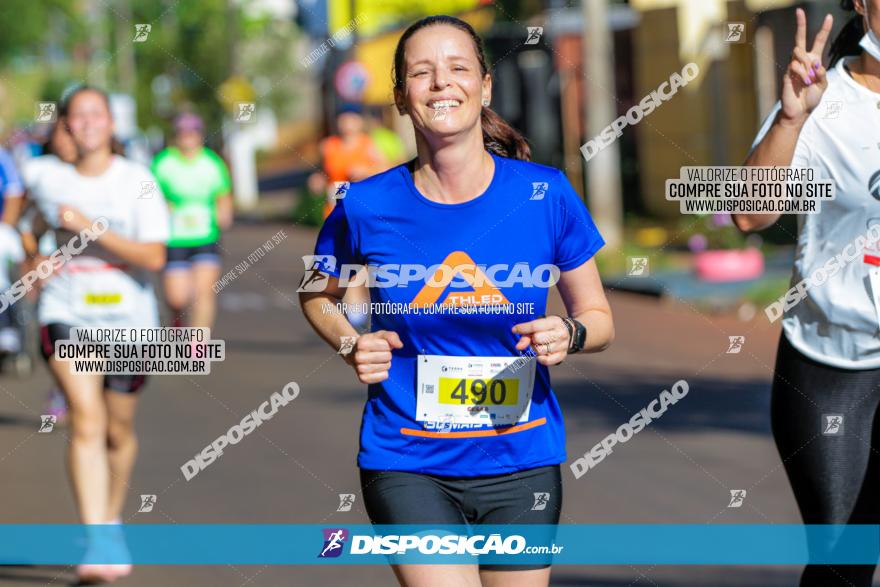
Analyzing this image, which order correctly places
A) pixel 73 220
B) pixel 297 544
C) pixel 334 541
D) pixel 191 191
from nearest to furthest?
pixel 334 541 → pixel 73 220 → pixel 297 544 → pixel 191 191

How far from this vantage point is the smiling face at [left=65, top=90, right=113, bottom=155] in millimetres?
6121

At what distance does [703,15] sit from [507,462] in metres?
22.4

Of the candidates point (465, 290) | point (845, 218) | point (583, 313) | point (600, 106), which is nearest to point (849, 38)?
point (845, 218)

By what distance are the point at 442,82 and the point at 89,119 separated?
9.36 ft

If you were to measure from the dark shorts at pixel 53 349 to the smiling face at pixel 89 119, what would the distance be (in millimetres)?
725

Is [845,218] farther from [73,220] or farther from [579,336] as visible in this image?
[73,220]

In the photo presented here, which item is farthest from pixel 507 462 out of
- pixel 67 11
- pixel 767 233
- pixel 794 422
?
pixel 67 11

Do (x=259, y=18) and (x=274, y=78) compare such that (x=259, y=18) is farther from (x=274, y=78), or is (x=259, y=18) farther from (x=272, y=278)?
(x=272, y=278)

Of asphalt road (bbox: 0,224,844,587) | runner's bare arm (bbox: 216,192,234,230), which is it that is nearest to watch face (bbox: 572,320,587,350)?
asphalt road (bbox: 0,224,844,587)

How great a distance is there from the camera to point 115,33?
68625 mm

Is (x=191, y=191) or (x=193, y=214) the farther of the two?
(x=191, y=191)

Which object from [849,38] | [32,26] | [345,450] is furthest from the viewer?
[32,26]

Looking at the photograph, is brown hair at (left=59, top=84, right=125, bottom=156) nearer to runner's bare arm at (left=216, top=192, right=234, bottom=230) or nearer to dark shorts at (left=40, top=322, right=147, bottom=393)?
dark shorts at (left=40, top=322, right=147, bottom=393)

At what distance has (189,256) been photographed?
11.7 m
